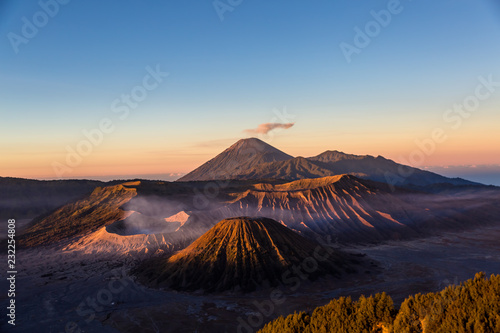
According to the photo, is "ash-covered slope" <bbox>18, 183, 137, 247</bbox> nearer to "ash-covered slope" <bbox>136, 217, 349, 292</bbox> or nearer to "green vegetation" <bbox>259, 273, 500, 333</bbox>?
"ash-covered slope" <bbox>136, 217, 349, 292</bbox>

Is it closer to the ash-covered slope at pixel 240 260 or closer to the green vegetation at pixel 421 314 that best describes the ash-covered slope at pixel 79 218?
the ash-covered slope at pixel 240 260

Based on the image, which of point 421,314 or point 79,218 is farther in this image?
point 79,218

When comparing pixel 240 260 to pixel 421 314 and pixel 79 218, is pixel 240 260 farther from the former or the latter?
pixel 79 218

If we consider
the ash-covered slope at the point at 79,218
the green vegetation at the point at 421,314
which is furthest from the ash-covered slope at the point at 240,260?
the ash-covered slope at the point at 79,218

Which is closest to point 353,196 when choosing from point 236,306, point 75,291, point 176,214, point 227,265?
point 176,214

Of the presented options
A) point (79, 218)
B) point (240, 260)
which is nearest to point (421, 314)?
point (240, 260)

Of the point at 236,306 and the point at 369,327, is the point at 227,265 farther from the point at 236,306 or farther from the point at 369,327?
the point at 369,327

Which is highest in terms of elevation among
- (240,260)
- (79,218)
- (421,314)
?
(79,218)

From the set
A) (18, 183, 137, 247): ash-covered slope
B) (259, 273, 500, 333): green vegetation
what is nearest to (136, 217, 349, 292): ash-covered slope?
(259, 273, 500, 333): green vegetation
